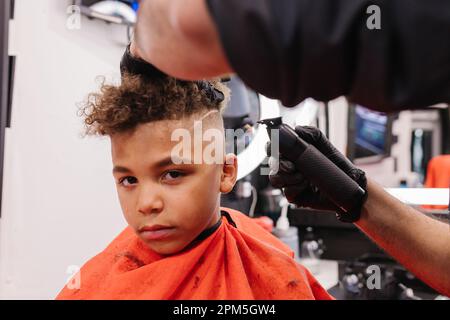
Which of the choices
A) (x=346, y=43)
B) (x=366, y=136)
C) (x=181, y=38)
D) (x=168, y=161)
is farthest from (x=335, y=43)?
(x=366, y=136)

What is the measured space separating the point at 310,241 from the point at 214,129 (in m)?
2.04

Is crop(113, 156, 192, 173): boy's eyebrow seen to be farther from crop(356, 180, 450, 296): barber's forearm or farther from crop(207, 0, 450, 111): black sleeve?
crop(356, 180, 450, 296): barber's forearm

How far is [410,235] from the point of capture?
1.34 m

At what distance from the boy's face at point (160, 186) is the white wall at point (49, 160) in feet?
1.94

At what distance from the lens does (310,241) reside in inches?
116

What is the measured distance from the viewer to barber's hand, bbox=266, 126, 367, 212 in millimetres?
1275

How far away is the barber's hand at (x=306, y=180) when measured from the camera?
128 centimetres

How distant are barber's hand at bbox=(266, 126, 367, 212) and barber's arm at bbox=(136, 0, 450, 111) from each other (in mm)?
671

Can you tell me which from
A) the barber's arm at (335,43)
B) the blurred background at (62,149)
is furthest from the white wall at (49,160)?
the barber's arm at (335,43)

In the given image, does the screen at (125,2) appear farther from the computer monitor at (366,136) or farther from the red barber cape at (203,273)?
the computer monitor at (366,136)

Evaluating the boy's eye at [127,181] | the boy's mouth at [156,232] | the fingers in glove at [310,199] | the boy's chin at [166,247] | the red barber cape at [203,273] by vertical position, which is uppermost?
the boy's eye at [127,181]

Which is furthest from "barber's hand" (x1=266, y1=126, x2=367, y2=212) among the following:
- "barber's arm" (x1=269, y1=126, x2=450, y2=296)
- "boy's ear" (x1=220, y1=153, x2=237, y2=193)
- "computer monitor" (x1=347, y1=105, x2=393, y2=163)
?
"computer monitor" (x1=347, y1=105, x2=393, y2=163)
